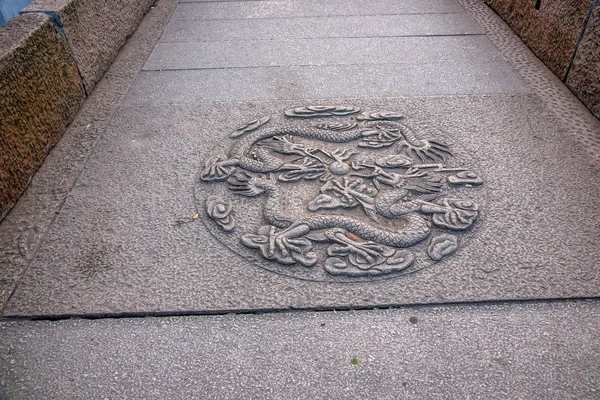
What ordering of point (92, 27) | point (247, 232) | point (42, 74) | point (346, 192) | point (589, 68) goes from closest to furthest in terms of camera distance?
point (247, 232) < point (346, 192) < point (42, 74) < point (589, 68) < point (92, 27)

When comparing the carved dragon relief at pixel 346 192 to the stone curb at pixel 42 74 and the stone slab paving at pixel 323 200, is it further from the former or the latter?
the stone curb at pixel 42 74

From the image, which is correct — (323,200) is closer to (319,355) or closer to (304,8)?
(319,355)

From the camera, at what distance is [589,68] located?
11.0 feet

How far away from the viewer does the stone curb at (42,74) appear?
2.69 metres

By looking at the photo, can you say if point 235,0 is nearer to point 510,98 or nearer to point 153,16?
point 153,16

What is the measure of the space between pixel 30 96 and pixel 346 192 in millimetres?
2014

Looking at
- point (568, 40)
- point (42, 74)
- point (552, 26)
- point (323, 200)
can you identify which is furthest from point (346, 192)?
point (552, 26)

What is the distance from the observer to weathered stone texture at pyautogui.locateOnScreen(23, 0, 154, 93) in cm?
342

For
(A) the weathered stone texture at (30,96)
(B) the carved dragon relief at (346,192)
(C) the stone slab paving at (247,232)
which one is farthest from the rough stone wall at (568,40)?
(A) the weathered stone texture at (30,96)

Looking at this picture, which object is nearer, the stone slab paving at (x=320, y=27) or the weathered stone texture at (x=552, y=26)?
the weathered stone texture at (x=552, y=26)

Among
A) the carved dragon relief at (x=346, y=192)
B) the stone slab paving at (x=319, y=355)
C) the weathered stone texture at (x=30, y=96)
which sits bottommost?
the stone slab paving at (x=319, y=355)

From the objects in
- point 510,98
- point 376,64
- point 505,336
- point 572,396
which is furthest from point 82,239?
point 510,98

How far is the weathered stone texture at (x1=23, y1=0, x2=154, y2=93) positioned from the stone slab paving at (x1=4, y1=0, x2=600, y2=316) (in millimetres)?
412

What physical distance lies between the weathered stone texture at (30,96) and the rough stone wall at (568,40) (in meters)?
3.67
